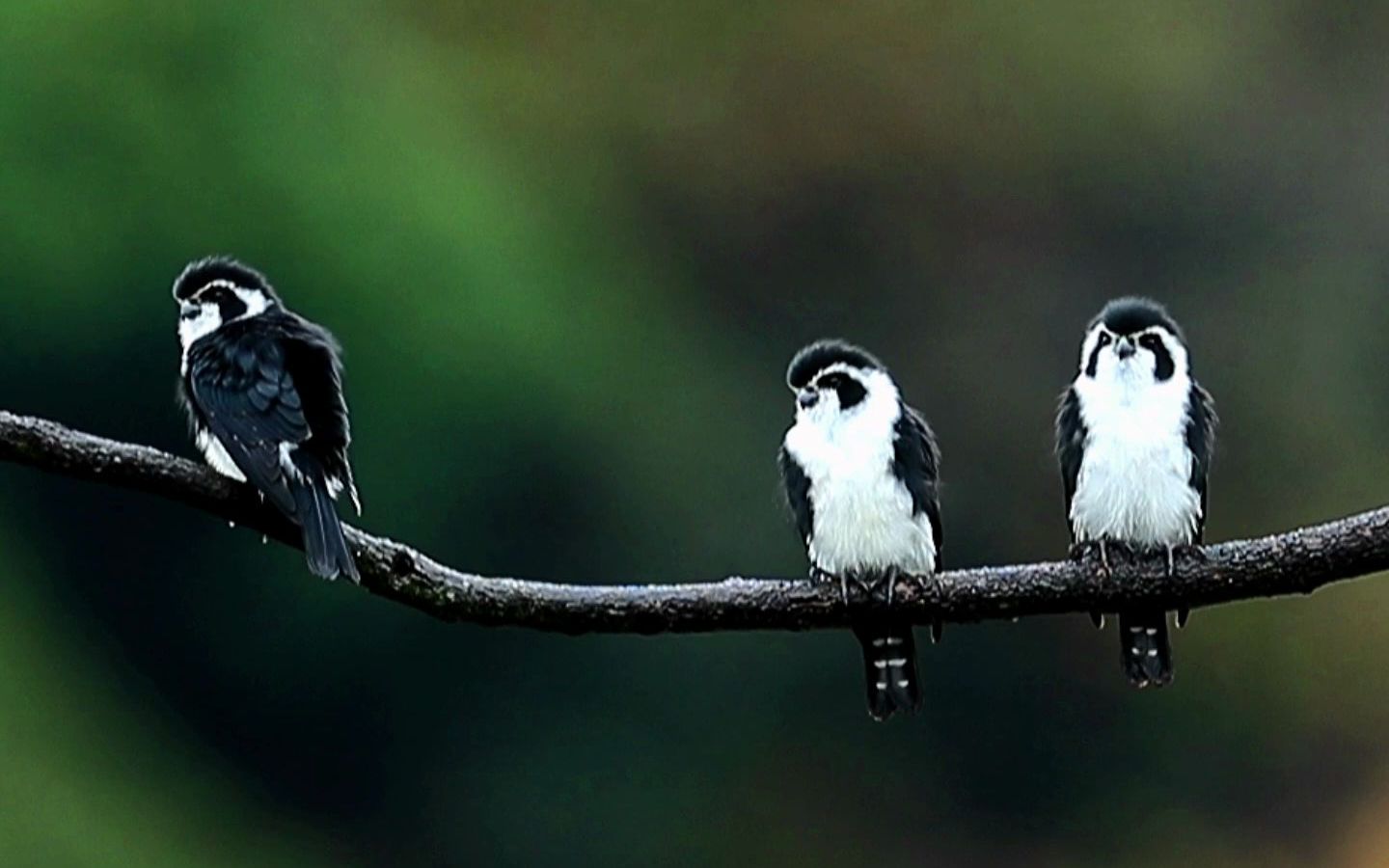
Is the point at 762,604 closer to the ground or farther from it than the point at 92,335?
closer to the ground

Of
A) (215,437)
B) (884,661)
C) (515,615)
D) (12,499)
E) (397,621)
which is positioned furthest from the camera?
(397,621)

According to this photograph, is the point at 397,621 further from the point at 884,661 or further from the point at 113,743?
the point at 884,661

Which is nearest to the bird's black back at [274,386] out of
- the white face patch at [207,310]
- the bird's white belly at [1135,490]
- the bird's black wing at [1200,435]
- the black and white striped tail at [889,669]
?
the white face patch at [207,310]

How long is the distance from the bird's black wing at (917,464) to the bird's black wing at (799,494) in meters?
0.19

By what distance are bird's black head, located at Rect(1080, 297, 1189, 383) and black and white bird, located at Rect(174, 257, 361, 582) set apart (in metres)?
1.54

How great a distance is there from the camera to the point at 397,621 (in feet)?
40.5

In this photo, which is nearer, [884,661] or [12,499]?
[884,661]

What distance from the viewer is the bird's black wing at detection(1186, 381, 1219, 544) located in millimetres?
4676

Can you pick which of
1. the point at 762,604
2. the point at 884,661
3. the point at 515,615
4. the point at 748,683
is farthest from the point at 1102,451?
the point at 748,683

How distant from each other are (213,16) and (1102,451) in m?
8.55

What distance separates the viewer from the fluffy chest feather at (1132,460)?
4461mm

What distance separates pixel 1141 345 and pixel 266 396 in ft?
5.70

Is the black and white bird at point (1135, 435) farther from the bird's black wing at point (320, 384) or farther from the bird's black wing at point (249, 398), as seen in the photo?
the bird's black wing at point (249, 398)

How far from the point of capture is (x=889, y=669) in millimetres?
4652
